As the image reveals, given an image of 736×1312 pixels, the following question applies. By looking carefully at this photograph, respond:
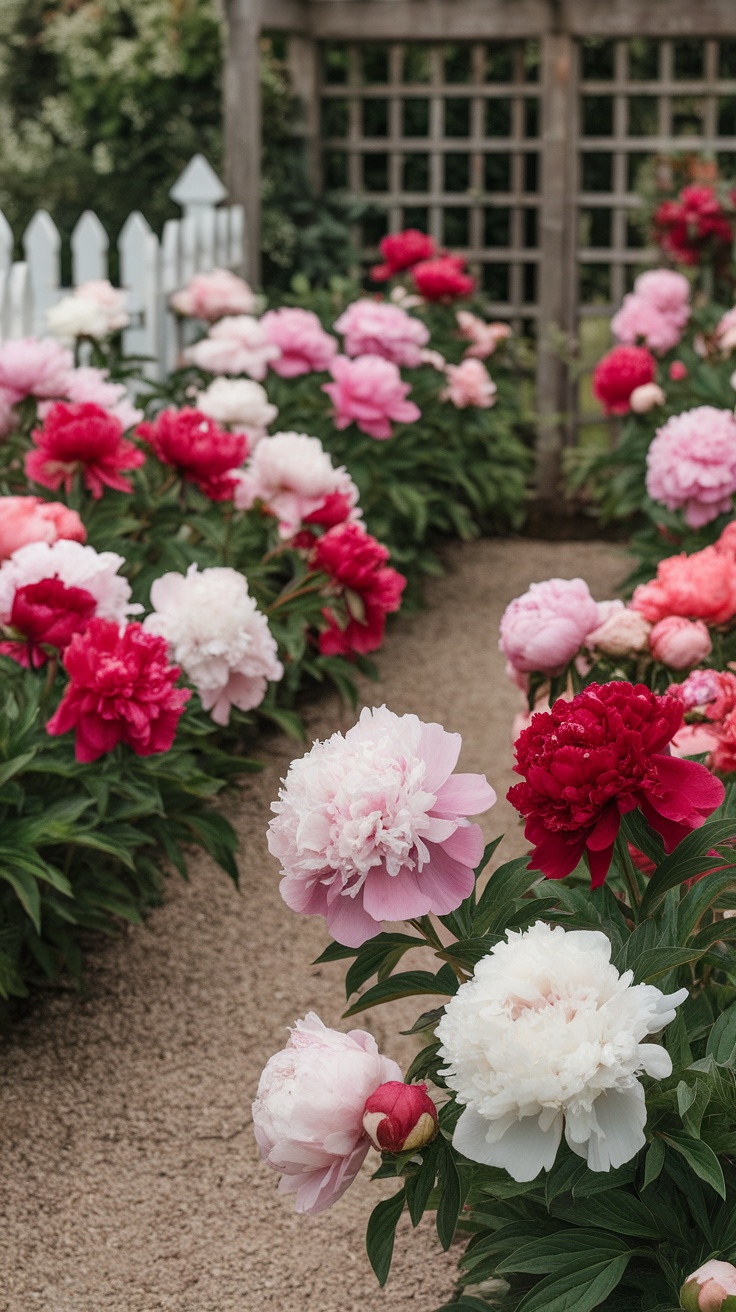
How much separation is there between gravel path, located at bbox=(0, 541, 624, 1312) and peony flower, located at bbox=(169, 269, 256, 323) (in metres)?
1.63

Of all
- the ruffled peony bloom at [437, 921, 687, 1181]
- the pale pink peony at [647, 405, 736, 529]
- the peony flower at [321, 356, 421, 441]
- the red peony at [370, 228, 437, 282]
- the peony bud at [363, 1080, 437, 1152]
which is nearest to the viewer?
the ruffled peony bloom at [437, 921, 687, 1181]

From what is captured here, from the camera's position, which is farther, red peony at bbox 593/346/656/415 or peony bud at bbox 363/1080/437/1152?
red peony at bbox 593/346/656/415

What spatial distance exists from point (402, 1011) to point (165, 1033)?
360 mm

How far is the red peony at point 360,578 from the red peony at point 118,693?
18.3 inches

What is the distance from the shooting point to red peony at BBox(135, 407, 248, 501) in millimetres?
2309

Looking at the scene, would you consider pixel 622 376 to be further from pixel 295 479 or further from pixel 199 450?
pixel 199 450

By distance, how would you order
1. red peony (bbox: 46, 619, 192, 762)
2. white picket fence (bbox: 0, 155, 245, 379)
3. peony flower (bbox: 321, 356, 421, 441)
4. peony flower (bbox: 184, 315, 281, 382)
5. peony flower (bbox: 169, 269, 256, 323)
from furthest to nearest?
peony flower (bbox: 169, 269, 256, 323) < peony flower (bbox: 184, 315, 281, 382) < white picket fence (bbox: 0, 155, 245, 379) < peony flower (bbox: 321, 356, 421, 441) < red peony (bbox: 46, 619, 192, 762)

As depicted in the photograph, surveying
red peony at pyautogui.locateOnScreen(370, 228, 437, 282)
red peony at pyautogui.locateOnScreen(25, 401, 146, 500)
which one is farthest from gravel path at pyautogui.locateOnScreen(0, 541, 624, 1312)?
red peony at pyautogui.locateOnScreen(370, 228, 437, 282)

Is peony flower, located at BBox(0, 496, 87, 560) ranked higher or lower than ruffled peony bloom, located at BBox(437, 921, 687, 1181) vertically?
higher

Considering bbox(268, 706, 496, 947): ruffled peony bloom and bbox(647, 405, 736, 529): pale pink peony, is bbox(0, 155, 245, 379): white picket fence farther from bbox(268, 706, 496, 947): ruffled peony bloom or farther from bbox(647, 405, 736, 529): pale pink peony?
bbox(268, 706, 496, 947): ruffled peony bloom

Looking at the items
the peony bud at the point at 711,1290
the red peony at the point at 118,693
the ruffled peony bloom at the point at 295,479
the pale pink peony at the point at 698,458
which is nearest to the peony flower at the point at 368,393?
the ruffled peony bloom at the point at 295,479

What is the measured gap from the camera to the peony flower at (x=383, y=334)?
3729 mm

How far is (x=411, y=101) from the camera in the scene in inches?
243

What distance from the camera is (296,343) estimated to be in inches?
142
